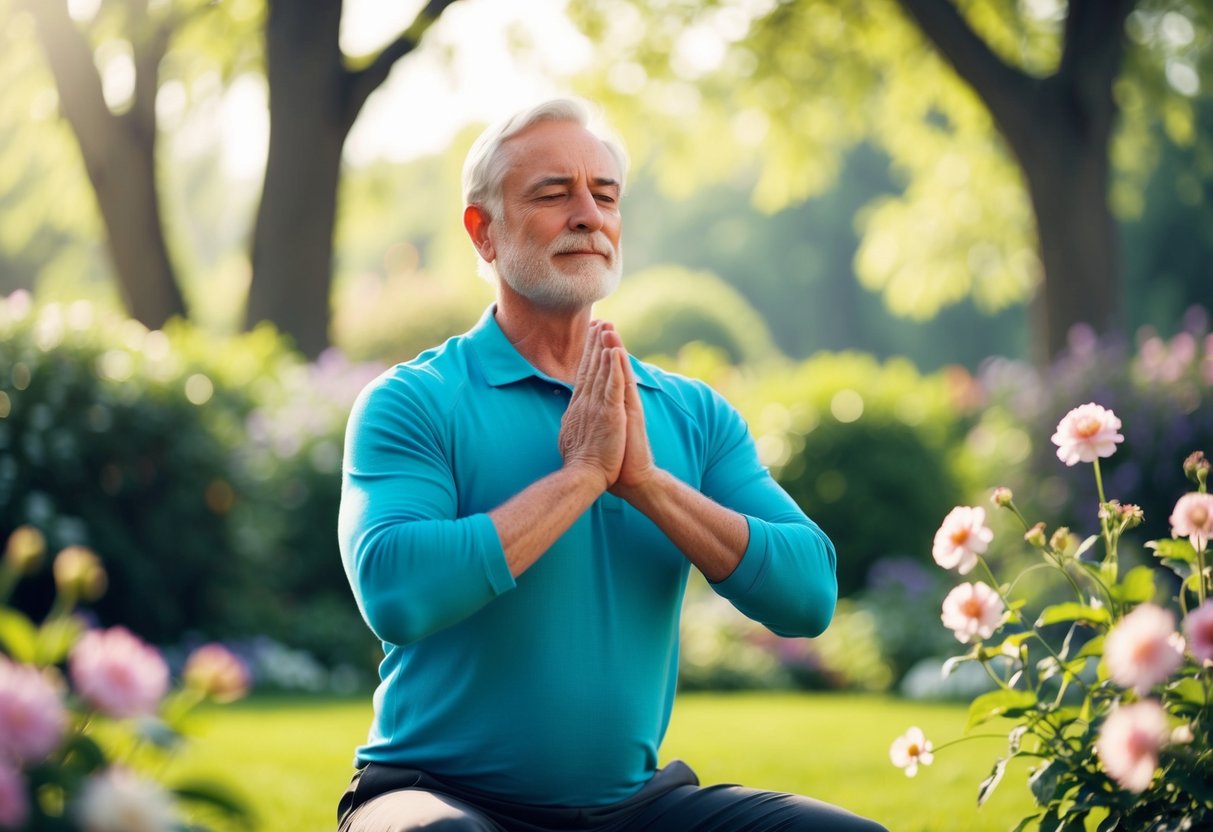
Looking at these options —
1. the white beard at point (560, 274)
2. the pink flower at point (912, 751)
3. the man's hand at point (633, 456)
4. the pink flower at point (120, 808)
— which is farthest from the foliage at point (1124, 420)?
the pink flower at point (120, 808)

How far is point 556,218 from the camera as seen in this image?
274 centimetres

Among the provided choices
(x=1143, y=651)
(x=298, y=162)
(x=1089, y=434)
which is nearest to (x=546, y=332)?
(x=1089, y=434)

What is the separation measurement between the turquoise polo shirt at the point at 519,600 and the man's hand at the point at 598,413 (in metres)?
0.13

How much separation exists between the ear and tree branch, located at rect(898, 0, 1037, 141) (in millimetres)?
8813

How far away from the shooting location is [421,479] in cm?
239

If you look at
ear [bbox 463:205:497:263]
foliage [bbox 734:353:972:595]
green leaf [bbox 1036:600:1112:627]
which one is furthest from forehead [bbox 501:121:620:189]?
foliage [bbox 734:353:972:595]

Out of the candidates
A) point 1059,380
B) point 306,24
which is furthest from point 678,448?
point 306,24

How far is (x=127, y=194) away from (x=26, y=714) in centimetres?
1069

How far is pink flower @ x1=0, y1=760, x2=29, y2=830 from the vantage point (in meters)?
1.27

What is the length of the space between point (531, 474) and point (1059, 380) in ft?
25.9

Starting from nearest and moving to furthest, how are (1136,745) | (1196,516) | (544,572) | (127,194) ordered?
(1136,745) < (1196,516) < (544,572) < (127,194)

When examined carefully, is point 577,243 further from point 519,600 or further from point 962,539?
point 962,539

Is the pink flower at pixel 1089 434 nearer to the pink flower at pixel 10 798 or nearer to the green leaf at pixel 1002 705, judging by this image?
the green leaf at pixel 1002 705

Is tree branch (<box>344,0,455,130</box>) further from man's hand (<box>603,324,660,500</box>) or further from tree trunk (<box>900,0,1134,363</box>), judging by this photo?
man's hand (<box>603,324,660,500</box>)
